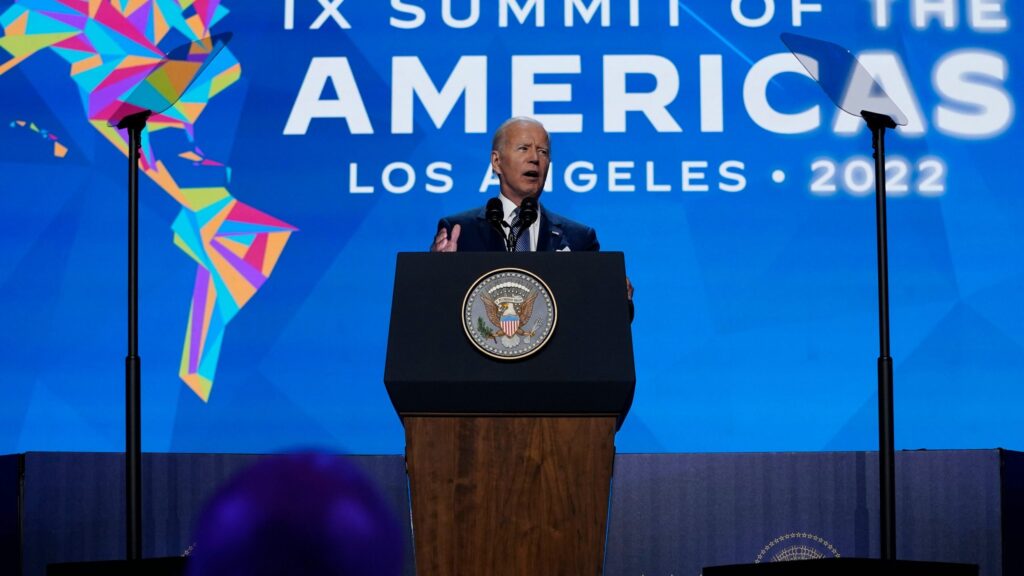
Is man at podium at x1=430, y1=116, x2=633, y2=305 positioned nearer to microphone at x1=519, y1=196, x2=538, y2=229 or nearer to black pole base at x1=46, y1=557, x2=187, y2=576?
microphone at x1=519, y1=196, x2=538, y2=229

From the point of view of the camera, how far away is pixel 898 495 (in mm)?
3701

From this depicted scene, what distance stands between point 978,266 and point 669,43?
4.73 feet

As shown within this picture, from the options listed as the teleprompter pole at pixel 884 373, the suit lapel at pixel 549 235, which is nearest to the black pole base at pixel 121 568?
the suit lapel at pixel 549 235

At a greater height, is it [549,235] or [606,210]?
[606,210]

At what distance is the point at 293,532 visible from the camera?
3.75 feet

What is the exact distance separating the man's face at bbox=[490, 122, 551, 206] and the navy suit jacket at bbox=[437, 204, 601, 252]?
9 centimetres

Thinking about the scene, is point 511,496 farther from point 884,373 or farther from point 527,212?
point 884,373

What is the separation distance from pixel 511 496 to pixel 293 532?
3.52 ft

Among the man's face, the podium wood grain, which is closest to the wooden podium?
the podium wood grain

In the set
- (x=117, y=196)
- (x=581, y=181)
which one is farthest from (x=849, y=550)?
(x=117, y=196)

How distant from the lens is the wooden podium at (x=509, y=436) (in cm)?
218

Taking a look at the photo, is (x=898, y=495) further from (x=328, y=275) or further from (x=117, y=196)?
(x=117, y=196)

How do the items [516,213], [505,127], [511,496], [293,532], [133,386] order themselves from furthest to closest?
[133,386] < [505,127] < [516,213] < [511,496] < [293,532]

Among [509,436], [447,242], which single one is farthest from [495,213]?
[509,436]
